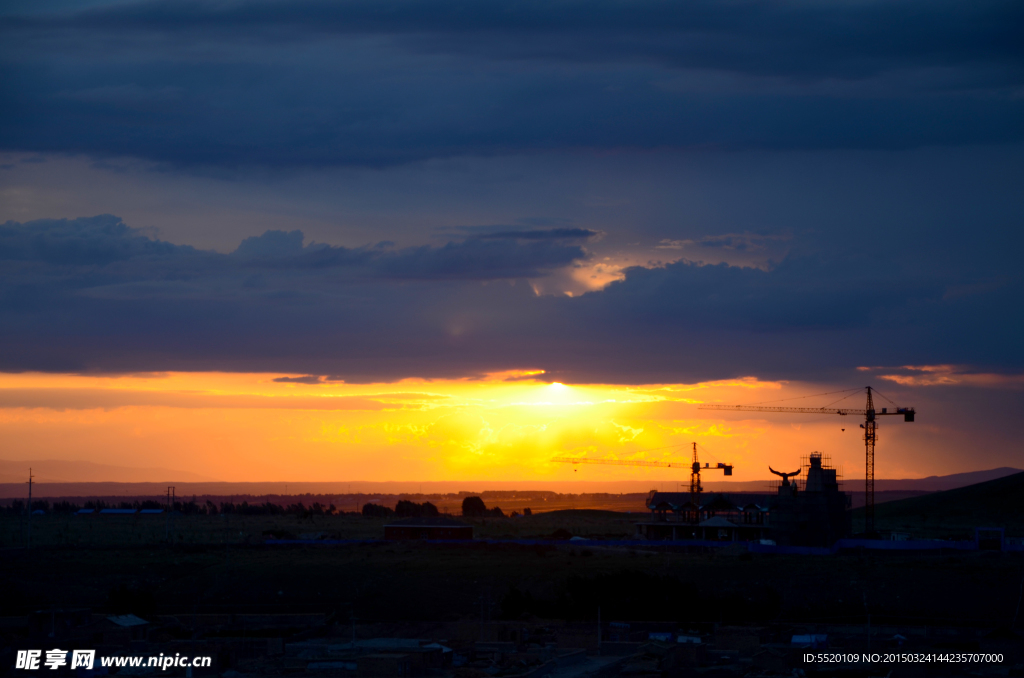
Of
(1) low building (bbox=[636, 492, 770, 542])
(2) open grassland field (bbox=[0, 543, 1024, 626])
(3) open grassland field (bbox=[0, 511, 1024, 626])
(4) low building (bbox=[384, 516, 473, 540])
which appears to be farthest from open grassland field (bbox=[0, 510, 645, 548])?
(2) open grassland field (bbox=[0, 543, 1024, 626])

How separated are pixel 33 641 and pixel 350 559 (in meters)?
43.3

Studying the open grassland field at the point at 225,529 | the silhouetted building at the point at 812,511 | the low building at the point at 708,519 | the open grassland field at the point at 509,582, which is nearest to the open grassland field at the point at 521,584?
the open grassland field at the point at 509,582

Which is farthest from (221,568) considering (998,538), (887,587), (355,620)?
(998,538)

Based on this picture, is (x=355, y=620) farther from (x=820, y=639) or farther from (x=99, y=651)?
(x=820, y=639)

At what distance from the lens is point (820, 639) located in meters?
64.3

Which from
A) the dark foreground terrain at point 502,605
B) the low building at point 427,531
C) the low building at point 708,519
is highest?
the low building at point 708,519

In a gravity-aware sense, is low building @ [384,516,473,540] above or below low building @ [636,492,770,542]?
below

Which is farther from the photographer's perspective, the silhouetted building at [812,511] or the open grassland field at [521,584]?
the silhouetted building at [812,511]

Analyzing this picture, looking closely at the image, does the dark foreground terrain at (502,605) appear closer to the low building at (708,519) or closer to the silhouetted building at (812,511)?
the silhouetted building at (812,511)

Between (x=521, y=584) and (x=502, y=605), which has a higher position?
(x=521, y=584)

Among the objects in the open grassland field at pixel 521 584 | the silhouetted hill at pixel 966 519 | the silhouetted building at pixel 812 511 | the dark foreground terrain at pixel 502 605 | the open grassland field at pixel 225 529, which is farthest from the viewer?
the silhouetted hill at pixel 966 519

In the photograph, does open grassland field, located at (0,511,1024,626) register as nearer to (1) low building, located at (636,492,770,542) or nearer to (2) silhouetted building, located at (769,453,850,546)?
(2) silhouetted building, located at (769,453,850,546)

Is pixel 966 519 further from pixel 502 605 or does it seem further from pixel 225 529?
pixel 502 605

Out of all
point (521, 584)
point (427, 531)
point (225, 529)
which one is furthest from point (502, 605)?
point (225, 529)
